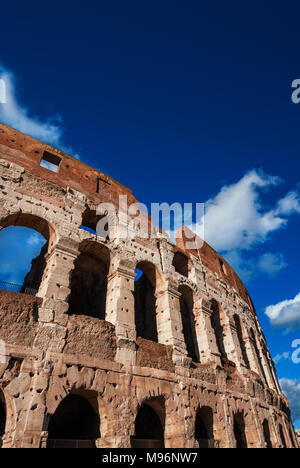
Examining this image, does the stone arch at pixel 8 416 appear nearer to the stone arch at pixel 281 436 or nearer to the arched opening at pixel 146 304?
the arched opening at pixel 146 304

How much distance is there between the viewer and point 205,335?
37.1 feet

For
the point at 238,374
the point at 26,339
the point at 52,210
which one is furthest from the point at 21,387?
the point at 238,374

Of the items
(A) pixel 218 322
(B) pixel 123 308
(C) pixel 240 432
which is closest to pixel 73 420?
(B) pixel 123 308

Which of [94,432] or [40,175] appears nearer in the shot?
[94,432]

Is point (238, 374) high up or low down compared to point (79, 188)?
down

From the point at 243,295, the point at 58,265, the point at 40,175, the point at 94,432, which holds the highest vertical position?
the point at 243,295

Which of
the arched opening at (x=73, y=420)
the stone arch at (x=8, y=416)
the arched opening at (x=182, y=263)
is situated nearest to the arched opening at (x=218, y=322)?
the arched opening at (x=182, y=263)

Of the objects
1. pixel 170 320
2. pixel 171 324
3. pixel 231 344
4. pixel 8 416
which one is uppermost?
pixel 231 344

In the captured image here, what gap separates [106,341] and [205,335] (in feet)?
16.3

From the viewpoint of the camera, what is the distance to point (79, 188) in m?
10.5

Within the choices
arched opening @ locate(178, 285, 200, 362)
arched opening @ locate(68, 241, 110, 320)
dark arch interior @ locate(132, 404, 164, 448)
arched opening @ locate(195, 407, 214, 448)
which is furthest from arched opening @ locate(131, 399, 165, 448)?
arched opening @ locate(68, 241, 110, 320)

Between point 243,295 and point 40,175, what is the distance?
13.7 m

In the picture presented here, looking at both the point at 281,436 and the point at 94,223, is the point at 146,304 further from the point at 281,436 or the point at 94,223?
the point at 281,436
